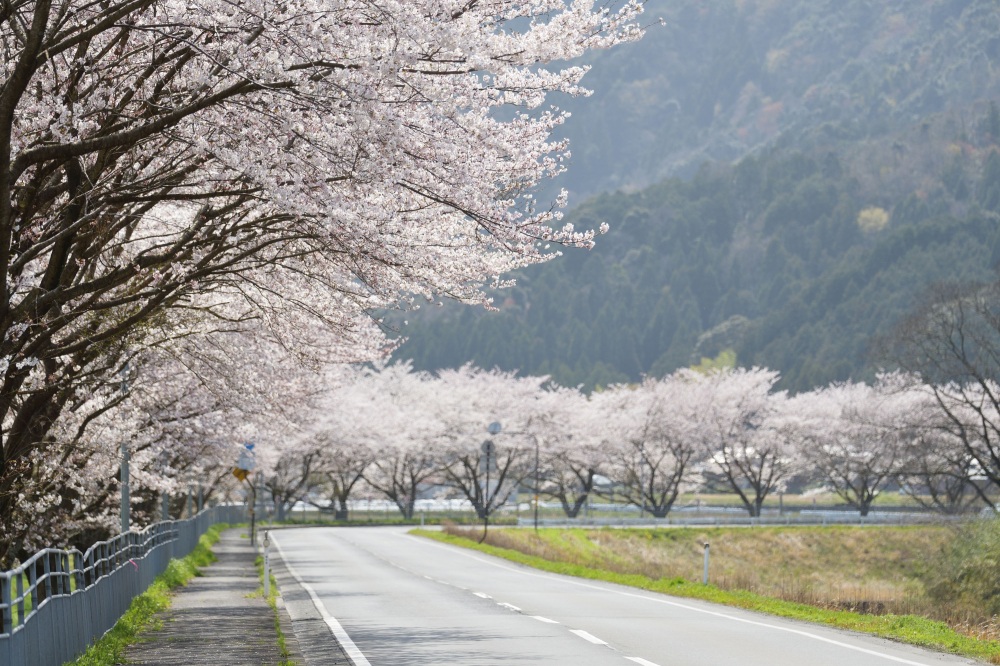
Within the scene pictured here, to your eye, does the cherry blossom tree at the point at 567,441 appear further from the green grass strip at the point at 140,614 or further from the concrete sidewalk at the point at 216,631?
the concrete sidewalk at the point at 216,631

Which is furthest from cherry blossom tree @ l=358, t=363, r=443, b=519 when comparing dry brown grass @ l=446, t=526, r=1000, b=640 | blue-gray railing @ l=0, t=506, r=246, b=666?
blue-gray railing @ l=0, t=506, r=246, b=666

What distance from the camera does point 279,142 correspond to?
10414 millimetres

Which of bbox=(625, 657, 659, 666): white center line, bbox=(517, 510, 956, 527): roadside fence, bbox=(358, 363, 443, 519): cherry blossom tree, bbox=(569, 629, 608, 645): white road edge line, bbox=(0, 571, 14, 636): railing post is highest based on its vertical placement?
bbox=(358, 363, 443, 519): cherry blossom tree

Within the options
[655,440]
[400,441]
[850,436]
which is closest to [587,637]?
[400,441]

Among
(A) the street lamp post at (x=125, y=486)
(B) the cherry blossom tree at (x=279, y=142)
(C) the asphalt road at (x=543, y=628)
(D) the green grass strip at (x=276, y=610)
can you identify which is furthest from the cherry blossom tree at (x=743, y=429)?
(B) the cherry blossom tree at (x=279, y=142)

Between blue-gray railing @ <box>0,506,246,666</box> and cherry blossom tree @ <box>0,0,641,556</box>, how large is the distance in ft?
5.23

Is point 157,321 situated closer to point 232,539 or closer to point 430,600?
point 430,600

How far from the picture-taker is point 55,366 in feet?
50.5

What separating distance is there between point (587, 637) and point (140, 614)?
6548 mm

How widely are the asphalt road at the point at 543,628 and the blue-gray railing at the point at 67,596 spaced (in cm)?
230

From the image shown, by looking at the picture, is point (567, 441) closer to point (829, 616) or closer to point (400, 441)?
point (400, 441)

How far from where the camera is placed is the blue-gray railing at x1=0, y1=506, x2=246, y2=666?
9.38 m

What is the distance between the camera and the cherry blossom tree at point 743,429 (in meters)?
76.4

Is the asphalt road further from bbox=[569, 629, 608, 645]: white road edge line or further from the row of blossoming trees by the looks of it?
the row of blossoming trees
